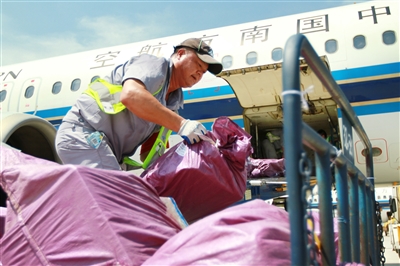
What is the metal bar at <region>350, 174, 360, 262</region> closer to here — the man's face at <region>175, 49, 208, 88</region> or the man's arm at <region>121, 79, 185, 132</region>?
the man's arm at <region>121, 79, 185, 132</region>

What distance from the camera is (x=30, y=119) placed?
3.16 meters

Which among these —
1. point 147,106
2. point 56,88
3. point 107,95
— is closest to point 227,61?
point 56,88

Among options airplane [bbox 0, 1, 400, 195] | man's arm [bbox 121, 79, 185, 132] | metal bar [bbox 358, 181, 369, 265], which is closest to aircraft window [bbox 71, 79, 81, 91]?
airplane [bbox 0, 1, 400, 195]

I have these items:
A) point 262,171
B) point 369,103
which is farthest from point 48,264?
point 369,103

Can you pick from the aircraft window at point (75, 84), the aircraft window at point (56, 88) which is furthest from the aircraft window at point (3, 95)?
the aircraft window at point (75, 84)

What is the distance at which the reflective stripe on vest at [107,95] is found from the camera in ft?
7.36

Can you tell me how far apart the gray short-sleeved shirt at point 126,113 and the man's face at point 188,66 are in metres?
0.07

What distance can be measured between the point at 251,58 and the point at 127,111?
5.58m

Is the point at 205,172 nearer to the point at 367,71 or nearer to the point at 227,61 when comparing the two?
the point at 367,71

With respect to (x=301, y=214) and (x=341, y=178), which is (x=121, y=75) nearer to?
(x=341, y=178)

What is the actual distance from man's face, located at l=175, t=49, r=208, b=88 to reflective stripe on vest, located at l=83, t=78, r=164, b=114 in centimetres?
23

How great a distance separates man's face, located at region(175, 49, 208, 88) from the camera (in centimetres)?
245

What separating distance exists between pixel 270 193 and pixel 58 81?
19.2ft

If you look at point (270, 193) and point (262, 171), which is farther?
point (262, 171)
